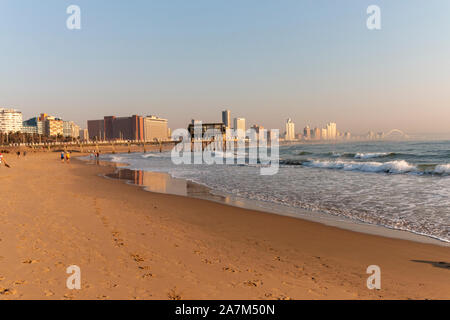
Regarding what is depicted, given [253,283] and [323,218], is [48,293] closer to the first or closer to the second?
[253,283]

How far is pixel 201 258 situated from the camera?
670 centimetres

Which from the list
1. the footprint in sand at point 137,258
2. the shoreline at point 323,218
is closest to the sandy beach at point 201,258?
the footprint in sand at point 137,258

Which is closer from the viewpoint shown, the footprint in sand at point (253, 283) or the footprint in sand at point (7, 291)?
the footprint in sand at point (7, 291)

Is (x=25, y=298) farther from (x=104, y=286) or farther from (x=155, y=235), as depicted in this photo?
(x=155, y=235)

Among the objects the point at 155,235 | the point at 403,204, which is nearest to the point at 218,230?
the point at 155,235

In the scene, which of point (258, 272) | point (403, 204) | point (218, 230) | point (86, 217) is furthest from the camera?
point (403, 204)

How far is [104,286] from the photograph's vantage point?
198 inches

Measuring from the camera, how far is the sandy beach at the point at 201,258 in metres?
5.02

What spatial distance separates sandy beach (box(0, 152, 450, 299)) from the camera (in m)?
5.02

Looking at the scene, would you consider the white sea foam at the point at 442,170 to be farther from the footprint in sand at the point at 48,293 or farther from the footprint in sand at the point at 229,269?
the footprint in sand at the point at 48,293

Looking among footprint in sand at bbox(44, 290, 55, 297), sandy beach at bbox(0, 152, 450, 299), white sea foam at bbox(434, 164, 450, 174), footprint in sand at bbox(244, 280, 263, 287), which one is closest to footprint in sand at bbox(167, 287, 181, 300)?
sandy beach at bbox(0, 152, 450, 299)

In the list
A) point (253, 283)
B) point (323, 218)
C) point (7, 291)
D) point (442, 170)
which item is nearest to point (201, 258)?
point (253, 283)

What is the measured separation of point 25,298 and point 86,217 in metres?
6.19

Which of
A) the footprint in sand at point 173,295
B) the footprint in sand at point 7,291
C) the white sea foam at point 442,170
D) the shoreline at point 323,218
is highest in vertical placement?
the footprint in sand at point 7,291
